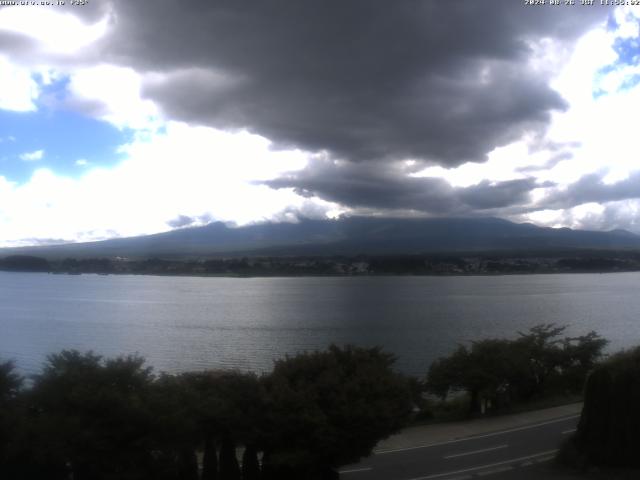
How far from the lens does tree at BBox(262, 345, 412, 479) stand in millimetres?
12438

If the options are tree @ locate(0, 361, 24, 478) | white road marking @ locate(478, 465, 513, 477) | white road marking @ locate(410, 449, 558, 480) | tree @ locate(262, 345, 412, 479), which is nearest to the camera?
tree @ locate(0, 361, 24, 478)

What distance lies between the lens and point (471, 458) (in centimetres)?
1555

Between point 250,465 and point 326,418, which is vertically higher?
point 326,418

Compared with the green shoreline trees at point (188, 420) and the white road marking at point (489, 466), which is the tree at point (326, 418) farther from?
the white road marking at point (489, 466)

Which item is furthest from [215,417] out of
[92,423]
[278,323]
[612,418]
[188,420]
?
[278,323]

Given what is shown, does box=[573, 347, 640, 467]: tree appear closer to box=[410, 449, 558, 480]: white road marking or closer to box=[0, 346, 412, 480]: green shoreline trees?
box=[410, 449, 558, 480]: white road marking

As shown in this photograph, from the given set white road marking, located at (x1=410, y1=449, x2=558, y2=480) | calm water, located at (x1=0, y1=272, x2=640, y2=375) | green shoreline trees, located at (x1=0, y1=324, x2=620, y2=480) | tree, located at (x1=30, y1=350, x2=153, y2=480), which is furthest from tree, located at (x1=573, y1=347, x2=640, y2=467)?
calm water, located at (x1=0, y1=272, x2=640, y2=375)

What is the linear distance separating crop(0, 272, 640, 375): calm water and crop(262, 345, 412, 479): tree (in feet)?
68.4

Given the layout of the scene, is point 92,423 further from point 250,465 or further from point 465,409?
point 465,409

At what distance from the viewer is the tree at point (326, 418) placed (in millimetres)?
12438

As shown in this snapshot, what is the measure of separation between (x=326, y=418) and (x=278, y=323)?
4489 centimetres

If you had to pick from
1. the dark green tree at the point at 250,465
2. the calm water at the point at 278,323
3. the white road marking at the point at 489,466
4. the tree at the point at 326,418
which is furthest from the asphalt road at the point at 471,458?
the calm water at the point at 278,323

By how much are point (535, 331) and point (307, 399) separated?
2038 cm

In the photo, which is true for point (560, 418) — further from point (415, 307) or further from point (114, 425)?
point (415, 307)
